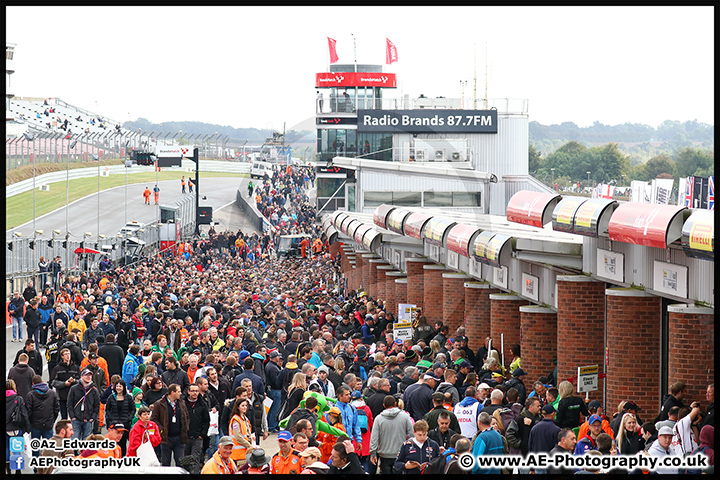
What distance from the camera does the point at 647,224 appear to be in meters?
10.5

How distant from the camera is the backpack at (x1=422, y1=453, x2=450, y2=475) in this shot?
28.9 ft

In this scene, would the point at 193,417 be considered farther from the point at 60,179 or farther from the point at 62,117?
the point at 62,117

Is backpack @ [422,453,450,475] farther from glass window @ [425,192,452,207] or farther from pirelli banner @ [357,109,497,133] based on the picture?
pirelli banner @ [357,109,497,133]

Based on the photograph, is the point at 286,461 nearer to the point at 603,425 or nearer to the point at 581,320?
the point at 603,425

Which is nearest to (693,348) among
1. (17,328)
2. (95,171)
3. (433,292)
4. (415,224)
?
(415,224)

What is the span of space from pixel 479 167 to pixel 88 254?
2698 cm

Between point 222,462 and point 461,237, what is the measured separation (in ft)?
30.7

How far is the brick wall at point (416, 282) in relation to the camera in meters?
25.9

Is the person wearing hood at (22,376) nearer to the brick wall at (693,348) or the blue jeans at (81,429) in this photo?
the blue jeans at (81,429)

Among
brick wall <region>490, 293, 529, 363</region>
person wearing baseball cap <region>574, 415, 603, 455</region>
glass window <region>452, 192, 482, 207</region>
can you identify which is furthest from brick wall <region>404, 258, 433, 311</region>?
glass window <region>452, 192, 482, 207</region>

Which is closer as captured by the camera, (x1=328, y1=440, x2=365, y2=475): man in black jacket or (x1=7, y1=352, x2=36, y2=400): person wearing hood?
(x1=328, y1=440, x2=365, y2=475): man in black jacket

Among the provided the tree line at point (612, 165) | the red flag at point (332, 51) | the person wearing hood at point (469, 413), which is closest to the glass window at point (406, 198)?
the tree line at point (612, 165)

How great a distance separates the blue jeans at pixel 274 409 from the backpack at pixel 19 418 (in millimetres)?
4053

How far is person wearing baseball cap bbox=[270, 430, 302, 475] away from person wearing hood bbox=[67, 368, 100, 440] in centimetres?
491
